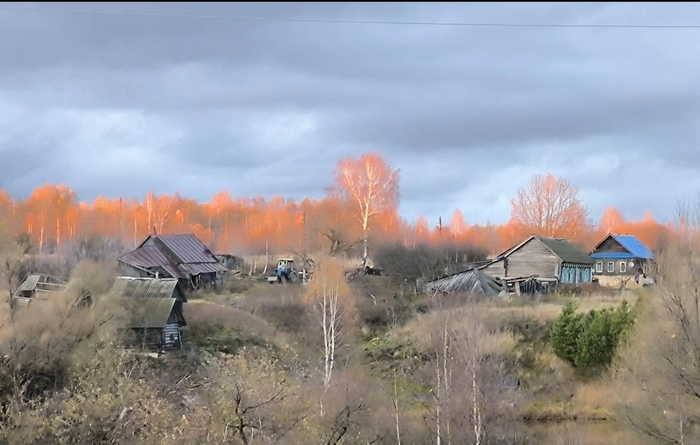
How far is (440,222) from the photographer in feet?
196

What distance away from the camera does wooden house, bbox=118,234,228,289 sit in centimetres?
4200

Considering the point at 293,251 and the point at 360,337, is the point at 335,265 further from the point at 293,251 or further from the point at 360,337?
the point at 293,251

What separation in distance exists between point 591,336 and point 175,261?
2513 centimetres

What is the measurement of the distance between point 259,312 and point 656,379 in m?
22.2

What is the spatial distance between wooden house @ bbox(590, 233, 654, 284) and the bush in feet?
76.8

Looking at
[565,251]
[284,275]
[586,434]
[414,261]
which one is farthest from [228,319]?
[565,251]

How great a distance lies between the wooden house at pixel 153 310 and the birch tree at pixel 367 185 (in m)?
19.5

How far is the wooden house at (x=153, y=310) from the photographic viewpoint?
3112cm

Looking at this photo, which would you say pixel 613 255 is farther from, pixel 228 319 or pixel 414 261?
pixel 228 319

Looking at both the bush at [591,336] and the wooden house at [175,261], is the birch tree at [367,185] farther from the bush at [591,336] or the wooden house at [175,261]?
the bush at [591,336]

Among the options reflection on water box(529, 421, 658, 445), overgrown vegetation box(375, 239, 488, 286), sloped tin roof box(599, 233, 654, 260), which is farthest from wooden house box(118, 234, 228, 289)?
sloped tin roof box(599, 233, 654, 260)

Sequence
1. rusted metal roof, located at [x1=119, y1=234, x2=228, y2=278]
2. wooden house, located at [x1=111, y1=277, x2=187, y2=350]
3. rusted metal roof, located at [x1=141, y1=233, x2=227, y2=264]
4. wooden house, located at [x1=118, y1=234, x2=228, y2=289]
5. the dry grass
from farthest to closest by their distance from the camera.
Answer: rusted metal roof, located at [x1=141, y1=233, x2=227, y2=264]
rusted metal roof, located at [x1=119, y1=234, x2=228, y2=278]
wooden house, located at [x1=118, y1=234, x2=228, y2=289]
the dry grass
wooden house, located at [x1=111, y1=277, x2=187, y2=350]

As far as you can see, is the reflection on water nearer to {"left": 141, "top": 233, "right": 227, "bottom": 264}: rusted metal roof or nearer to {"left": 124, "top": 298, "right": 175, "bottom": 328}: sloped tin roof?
{"left": 124, "top": 298, "right": 175, "bottom": 328}: sloped tin roof

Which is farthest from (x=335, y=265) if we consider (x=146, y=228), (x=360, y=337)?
(x=146, y=228)
